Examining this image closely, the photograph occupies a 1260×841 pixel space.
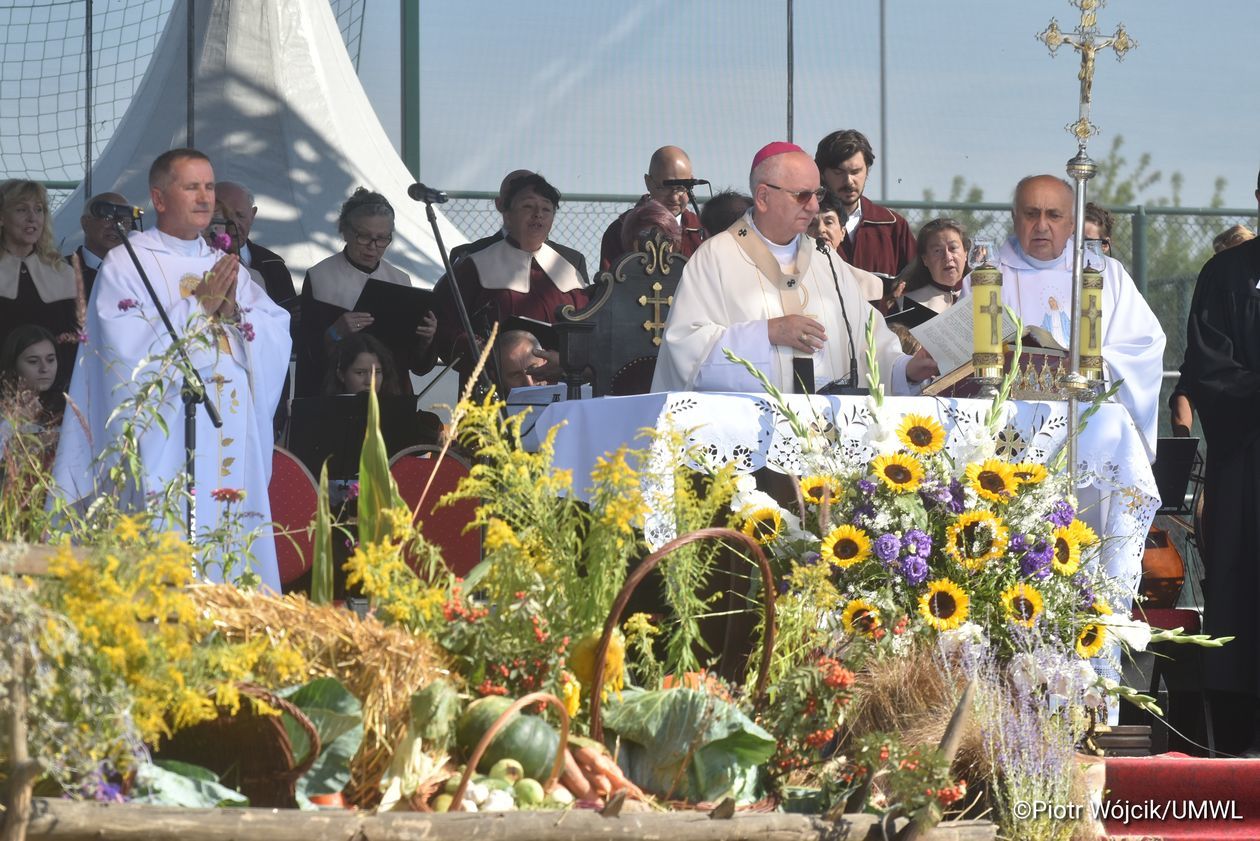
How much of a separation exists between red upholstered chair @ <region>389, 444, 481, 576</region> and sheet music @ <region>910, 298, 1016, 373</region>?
79.9 inches

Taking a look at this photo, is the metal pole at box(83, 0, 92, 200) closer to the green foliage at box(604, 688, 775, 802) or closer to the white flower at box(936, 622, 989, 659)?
the white flower at box(936, 622, 989, 659)

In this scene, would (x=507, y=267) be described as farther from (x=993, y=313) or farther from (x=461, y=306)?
(x=993, y=313)

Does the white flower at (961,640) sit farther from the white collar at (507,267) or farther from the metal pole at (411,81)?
the metal pole at (411,81)

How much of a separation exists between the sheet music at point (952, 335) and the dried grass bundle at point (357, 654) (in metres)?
3.21

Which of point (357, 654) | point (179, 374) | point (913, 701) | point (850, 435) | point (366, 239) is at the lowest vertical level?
point (913, 701)

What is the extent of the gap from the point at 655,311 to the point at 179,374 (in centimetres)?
208

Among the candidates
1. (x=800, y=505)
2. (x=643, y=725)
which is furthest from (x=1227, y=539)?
(x=643, y=725)

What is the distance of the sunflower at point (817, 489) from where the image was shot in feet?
16.5

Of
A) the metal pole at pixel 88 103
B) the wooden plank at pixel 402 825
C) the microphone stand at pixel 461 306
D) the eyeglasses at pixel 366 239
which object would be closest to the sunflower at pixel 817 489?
the wooden plank at pixel 402 825

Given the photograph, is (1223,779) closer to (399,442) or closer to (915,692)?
(915,692)

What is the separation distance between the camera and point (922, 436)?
5121mm

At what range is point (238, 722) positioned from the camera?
10.4 ft

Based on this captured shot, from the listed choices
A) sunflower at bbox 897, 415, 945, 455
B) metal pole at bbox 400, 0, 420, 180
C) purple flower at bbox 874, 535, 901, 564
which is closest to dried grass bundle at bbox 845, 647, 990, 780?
purple flower at bbox 874, 535, 901, 564

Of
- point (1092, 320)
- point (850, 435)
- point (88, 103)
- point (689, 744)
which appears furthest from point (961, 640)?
point (88, 103)
